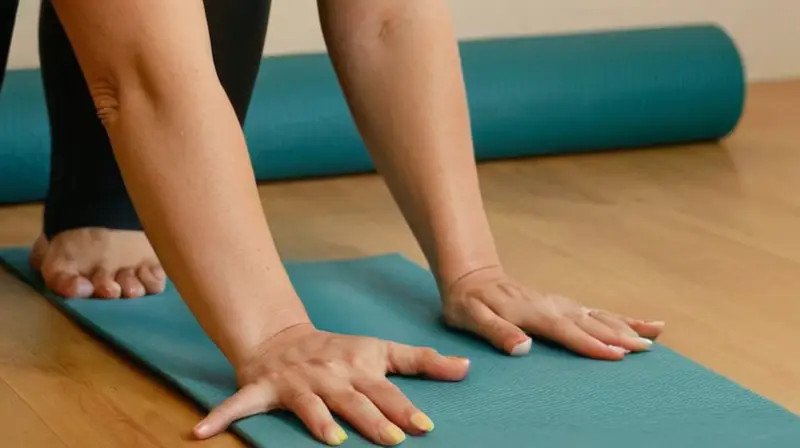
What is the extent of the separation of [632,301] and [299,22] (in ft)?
5.25

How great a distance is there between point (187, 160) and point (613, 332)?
0.53 meters

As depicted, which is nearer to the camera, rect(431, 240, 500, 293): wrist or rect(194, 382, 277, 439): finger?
rect(194, 382, 277, 439): finger

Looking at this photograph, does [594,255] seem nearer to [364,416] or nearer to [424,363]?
[424,363]

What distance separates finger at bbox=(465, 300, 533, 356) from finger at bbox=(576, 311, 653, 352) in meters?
0.08

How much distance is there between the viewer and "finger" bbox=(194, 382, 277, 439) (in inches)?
50.2

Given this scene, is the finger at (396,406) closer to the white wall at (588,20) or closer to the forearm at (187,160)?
the forearm at (187,160)

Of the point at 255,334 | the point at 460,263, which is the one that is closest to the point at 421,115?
the point at 460,263

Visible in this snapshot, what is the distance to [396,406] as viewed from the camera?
1.27 m

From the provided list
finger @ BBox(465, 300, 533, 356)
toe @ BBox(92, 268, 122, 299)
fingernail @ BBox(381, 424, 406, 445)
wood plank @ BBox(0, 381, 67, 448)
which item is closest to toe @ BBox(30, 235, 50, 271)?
toe @ BBox(92, 268, 122, 299)

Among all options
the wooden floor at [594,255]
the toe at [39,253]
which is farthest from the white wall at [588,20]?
the toe at [39,253]

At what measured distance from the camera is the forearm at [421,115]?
1.59 metres

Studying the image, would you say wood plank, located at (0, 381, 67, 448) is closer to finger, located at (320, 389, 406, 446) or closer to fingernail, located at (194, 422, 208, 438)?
fingernail, located at (194, 422, 208, 438)

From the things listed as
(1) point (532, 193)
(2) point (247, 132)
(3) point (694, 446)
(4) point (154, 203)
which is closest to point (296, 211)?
(2) point (247, 132)

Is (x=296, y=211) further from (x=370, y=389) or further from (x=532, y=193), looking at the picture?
(x=370, y=389)
